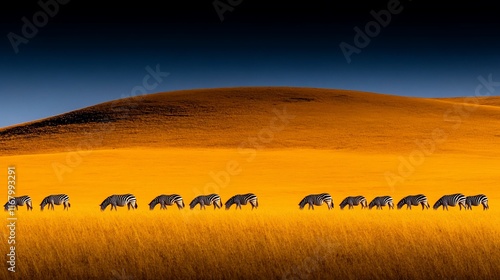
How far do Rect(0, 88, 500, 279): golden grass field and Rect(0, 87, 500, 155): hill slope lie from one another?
0.41 meters

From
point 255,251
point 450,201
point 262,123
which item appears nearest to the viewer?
point 255,251

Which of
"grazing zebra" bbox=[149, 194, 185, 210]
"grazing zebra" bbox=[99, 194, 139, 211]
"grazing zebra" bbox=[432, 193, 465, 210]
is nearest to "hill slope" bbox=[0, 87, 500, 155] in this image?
"grazing zebra" bbox=[432, 193, 465, 210]

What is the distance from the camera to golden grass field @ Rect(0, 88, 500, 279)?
10.4m

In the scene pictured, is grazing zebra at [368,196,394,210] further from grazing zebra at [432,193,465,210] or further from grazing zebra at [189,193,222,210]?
grazing zebra at [189,193,222,210]

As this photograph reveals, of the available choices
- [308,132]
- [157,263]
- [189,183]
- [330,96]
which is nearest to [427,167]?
[189,183]

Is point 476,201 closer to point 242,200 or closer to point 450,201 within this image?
point 450,201

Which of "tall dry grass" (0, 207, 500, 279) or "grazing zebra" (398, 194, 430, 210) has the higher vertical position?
"grazing zebra" (398, 194, 430, 210)

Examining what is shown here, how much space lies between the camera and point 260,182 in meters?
45.3

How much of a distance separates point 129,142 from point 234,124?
18.3 metres

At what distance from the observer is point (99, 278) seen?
9.64 metres

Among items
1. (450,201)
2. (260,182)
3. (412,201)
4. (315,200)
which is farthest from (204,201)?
(260,182)

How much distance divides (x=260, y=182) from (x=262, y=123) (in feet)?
158

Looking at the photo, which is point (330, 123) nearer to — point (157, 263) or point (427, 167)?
point (427, 167)

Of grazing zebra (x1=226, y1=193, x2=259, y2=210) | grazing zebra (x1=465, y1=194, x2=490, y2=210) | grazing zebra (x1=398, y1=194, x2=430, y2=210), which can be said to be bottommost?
grazing zebra (x1=465, y1=194, x2=490, y2=210)
